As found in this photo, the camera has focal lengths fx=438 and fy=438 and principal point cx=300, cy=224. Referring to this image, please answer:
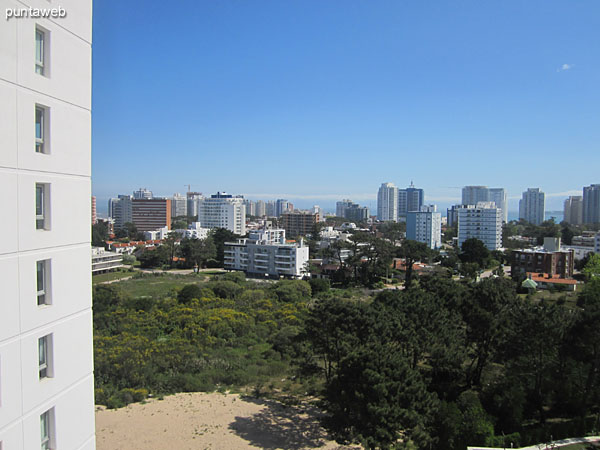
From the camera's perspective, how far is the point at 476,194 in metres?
92.8

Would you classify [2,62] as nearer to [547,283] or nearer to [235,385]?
[235,385]

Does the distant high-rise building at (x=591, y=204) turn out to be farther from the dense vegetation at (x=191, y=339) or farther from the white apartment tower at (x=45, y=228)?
the white apartment tower at (x=45, y=228)

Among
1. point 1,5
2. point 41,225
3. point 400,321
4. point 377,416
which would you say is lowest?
point 377,416

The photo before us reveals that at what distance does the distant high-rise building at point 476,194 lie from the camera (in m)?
92.1

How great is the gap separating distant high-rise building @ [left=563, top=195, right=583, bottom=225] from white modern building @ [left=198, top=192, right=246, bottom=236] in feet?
187

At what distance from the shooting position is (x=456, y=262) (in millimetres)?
31891

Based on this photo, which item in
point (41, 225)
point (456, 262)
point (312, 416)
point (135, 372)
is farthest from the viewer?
point (456, 262)

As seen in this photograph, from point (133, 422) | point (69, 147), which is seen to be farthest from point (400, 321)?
point (69, 147)

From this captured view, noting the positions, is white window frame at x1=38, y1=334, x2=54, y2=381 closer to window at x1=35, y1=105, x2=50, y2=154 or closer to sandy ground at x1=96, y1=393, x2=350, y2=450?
window at x1=35, y1=105, x2=50, y2=154

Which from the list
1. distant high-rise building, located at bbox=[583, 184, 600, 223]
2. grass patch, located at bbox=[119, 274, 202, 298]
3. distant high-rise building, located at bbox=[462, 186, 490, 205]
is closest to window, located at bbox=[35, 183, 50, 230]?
grass patch, located at bbox=[119, 274, 202, 298]

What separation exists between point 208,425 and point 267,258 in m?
23.5

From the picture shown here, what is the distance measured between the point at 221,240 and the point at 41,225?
36.7 meters

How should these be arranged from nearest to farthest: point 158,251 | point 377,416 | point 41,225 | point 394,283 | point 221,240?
point 41,225 < point 377,416 < point 394,283 < point 158,251 < point 221,240

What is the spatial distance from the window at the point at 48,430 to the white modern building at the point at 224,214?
55.9m
